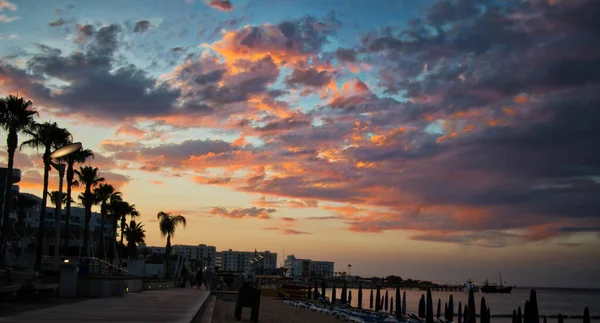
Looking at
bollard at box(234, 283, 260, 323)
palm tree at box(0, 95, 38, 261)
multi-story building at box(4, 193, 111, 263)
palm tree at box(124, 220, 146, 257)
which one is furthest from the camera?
palm tree at box(124, 220, 146, 257)

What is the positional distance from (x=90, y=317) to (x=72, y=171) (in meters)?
46.8

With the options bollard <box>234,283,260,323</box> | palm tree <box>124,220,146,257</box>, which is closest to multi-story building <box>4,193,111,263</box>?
palm tree <box>124,220,146,257</box>

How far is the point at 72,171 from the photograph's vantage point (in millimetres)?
58031

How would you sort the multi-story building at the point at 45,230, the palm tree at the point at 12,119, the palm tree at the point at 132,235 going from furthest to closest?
the palm tree at the point at 132,235
the multi-story building at the point at 45,230
the palm tree at the point at 12,119

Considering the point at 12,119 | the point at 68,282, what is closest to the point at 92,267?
the point at 68,282

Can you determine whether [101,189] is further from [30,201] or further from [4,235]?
[4,235]

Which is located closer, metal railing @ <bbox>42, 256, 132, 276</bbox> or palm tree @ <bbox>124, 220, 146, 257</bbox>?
metal railing @ <bbox>42, 256, 132, 276</bbox>

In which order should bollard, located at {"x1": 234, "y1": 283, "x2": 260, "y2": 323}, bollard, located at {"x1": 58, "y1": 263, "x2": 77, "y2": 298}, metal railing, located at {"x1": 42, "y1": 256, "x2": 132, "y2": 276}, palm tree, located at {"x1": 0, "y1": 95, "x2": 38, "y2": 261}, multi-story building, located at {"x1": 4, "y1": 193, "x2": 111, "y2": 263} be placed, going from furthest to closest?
multi-story building, located at {"x1": 4, "y1": 193, "x2": 111, "y2": 263} < palm tree, located at {"x1": 0, "y1": 95, "x2": 38, "y2": 261} < metal railing, located at {"x1": 42, "y1": 256, "x2": 132, "y2": 276} < bollard, located at {"x1": 58, "y1": 263, "x2": 77, "y2": 298} < bollard, located at {"x1": 234, "y1": 283, "x2": 260, "y2": 323}

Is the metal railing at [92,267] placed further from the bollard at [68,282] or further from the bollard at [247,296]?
the bollard at [247,296]

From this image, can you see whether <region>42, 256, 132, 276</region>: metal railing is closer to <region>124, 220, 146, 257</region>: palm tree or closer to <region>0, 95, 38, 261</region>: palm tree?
<region>0, 95, 38, 261</region>: palm tree

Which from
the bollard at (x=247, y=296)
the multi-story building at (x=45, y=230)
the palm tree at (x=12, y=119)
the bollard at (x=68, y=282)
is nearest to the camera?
the bollard at (x=247, y=296)

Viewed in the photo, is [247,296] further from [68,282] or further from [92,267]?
[92,267]

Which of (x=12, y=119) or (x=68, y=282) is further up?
(x=12, y=119)

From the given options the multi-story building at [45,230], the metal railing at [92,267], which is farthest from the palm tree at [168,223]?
the metal railing at [92,267]
